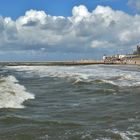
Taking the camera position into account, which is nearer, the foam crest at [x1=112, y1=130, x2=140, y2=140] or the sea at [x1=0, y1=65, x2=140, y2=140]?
the foam crest at [x1=112, y1=130, x2=140, y2=140]

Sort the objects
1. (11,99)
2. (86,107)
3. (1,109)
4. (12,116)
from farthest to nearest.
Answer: (11,99), (86,107), (1,109), (12,116)

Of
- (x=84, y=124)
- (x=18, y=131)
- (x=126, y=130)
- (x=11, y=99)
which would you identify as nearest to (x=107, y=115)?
(x=84, y=124)

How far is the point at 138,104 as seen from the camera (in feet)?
70.7

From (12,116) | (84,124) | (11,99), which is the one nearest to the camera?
(84,124)

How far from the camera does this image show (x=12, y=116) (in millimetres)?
17062

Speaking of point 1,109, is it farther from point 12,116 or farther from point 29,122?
point 29,122

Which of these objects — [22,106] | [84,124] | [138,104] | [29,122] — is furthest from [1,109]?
[138,104]

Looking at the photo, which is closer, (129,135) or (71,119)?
(129,135)

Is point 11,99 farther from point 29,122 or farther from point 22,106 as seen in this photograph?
point 29,122

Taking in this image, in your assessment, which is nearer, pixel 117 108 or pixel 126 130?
pixel 126 130

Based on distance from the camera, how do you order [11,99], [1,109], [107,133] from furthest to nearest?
[11,99] < [1,109] < [107,133]

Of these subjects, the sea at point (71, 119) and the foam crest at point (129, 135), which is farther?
the sea at point (71, 119)

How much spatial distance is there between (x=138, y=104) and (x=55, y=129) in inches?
319

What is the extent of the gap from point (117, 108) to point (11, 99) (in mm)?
6522
